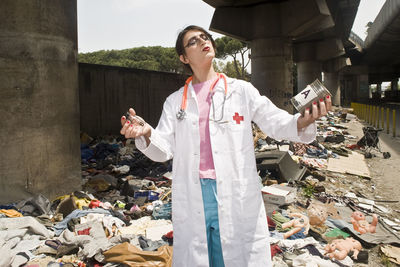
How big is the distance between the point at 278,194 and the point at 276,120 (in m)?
4.06

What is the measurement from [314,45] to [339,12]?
4966 mm

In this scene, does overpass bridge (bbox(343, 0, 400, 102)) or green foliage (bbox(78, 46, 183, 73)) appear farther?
green foliage (bbox(78, 46, 183, 73))

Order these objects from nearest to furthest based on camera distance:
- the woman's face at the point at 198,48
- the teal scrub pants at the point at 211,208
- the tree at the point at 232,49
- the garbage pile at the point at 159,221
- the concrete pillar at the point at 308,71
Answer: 1. the teal scrub pants at the point at 211,208
2. the woman's face at the point at 198,48
3. the garbage pile at the point at 159,221
4. the concrete pillar at the point at 308,71
5. the tree at the point at 232,49

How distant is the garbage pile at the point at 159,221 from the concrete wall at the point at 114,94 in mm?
4752

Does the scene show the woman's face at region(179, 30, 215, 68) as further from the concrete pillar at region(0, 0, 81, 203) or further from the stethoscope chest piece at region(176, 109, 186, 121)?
the concrete pillar at region(0, 0, 81, 203)

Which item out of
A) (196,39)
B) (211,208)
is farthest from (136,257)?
(196,39)

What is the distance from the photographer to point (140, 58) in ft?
201

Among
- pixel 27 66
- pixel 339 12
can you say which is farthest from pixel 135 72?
pixel 339 12

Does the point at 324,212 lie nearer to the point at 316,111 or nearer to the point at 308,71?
the point at 316,111

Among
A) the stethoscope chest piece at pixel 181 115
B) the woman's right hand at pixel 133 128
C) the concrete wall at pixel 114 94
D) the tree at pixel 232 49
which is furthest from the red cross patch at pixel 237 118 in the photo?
the tree at pixel 232 49

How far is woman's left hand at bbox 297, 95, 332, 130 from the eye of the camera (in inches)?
75.5

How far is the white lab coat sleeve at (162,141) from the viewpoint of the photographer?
2121 millimetres

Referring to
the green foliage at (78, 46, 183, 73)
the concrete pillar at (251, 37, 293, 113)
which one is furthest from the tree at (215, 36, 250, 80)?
the concrete pillar at (251, 37, 293, 113)

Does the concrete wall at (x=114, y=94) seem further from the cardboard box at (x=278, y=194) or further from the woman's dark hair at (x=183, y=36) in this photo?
the woman's dark hair at (x=183, y=36)
